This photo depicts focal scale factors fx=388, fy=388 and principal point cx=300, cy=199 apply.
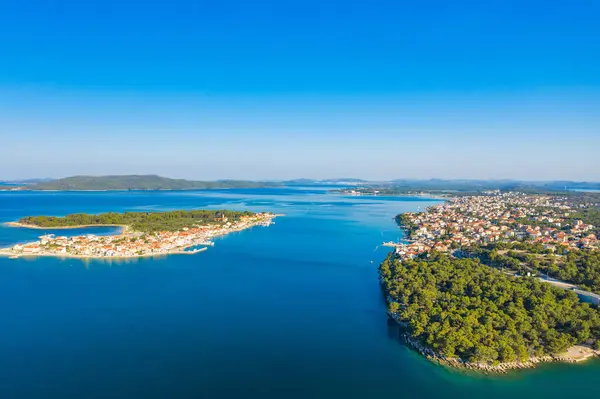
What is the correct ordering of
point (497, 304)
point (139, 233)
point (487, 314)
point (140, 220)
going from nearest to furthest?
point (487, 314), point (497, 304), point (139, 233), point (140, 220)

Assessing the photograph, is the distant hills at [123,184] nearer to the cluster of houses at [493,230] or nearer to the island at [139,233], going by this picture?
the island at [139,233]

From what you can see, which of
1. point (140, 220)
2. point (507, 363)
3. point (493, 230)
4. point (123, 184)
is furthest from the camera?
point (123, 184)

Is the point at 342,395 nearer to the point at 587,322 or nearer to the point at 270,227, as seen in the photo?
the point at 587,322

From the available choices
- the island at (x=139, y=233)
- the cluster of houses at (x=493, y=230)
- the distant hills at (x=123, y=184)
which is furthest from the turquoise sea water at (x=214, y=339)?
the distant hills at (x=123, y=184)

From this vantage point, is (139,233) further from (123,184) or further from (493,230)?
(123,184)

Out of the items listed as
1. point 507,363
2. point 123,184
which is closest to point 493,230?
point 507,363
